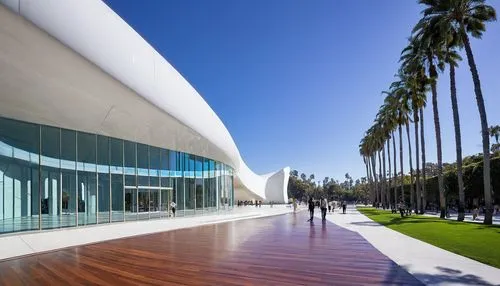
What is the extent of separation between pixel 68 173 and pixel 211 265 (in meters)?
11.7

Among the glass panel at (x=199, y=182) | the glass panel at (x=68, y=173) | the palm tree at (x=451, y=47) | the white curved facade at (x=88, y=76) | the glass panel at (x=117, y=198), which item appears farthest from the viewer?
the glass panel at (x=199, y=182)

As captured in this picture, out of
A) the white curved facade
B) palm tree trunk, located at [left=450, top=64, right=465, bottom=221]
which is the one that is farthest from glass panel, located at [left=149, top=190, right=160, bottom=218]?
palm tree trunk, located at [left=450, top=64, right=465, bottom=221]

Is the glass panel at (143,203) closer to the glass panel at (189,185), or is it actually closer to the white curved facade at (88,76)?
the white curved facade at (88,76)

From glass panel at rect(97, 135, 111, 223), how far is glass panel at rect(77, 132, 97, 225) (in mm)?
267

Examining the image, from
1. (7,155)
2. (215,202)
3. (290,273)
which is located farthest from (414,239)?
(215,202)

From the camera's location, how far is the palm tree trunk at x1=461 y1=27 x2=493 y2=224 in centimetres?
2209

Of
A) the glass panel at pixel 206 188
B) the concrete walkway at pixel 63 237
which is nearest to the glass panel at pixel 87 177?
the concrete walkway at pixel 63 237

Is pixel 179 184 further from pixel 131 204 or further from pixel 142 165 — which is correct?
pixel 131 204

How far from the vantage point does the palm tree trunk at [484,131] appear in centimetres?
2209

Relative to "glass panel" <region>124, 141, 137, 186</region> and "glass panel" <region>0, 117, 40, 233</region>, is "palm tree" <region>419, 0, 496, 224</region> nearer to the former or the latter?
"glass panel" <region>124, 141, 137, 186</region>

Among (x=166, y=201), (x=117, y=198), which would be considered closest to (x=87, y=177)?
(x=117, y=198)

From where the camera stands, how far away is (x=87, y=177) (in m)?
19.4

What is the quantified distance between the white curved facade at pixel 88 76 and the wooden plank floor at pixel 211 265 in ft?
16.6

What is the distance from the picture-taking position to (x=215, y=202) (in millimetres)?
34781
